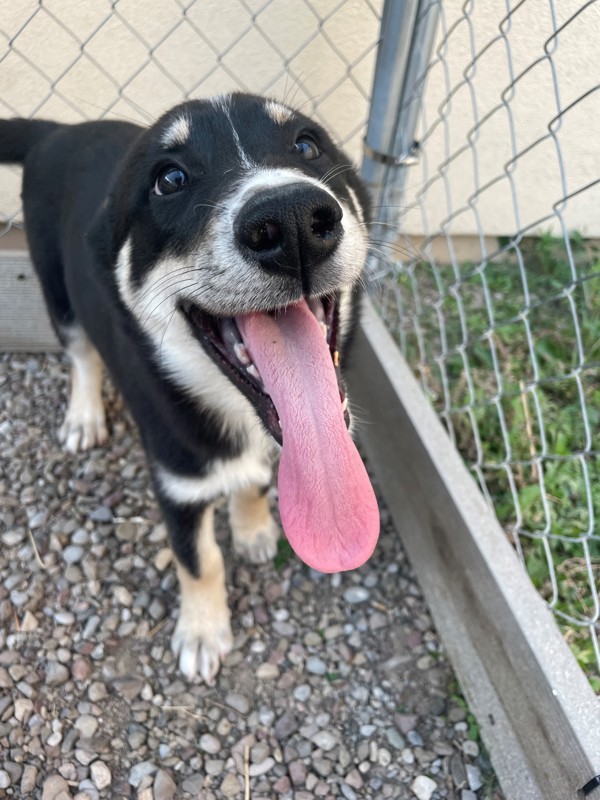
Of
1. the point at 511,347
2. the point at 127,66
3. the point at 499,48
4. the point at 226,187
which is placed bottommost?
the point at 511,347

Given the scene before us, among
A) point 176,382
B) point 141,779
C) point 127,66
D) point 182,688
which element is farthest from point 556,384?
point 127,66

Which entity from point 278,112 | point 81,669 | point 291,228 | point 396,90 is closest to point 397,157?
point 396,90

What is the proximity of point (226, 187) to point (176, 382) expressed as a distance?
22.6 inches

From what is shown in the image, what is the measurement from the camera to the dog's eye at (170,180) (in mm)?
1490

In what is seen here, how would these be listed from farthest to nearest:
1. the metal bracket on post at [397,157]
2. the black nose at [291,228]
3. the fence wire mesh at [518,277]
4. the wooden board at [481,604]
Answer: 1. the metal bracket on post at [397,157]
2. the fence wire mesh at [518,277]
3. the wooden board at [481,604]
4. the black nose at [291,228]

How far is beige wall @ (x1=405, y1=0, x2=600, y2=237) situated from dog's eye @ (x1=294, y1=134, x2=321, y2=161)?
84cm

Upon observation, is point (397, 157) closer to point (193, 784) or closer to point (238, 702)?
point (238, 702)

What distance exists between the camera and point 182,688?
1.91 metres

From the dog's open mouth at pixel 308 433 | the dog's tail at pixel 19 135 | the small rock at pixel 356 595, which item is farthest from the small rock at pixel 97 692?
the dog's tail at pixel 19 135

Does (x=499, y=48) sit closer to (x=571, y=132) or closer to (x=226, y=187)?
(x=571, y=132)

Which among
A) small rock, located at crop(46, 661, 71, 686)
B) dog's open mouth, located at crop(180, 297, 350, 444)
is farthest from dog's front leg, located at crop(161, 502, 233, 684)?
dog's open mouth, located at crop(180, 297, 350, 444)

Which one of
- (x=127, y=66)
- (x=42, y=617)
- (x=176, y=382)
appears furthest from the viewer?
(x=127, y=66)

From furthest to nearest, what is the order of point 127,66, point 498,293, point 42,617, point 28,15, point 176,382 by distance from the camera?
point 498,293, point 127,66, point 28,15, point 42,617, point 176,382

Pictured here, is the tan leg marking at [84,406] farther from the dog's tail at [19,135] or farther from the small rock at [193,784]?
the small rock at [193,784]
